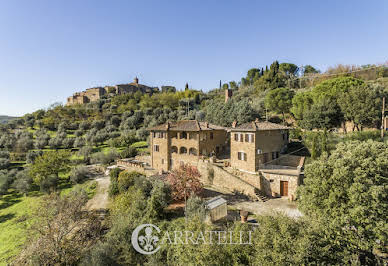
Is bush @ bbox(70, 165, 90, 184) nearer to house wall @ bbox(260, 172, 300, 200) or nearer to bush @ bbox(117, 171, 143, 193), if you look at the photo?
bush @ bbox(117, 171, 143, 193)

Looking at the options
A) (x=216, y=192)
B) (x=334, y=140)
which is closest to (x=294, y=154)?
(x=334, y=140)

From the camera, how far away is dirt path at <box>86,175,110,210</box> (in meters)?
24.2

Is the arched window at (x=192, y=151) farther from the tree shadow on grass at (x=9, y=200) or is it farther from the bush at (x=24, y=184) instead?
the tree shadow on grass at (x=9, y=200)

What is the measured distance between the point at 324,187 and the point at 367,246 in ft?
10.8

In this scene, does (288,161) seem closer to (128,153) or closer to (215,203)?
(215,203)

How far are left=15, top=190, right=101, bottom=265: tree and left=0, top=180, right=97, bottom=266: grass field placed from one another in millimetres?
2968

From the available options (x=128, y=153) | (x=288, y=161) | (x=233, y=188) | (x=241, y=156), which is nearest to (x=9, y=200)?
(x=128, y=153)

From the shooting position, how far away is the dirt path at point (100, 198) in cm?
2421

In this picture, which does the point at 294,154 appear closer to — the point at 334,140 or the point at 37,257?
the point at 334,140

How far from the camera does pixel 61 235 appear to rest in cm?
1625

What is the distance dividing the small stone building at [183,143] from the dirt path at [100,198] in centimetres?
814

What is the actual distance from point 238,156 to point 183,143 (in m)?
8.38

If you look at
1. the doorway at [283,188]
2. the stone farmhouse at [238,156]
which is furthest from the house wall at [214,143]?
the doorway at [283,188]

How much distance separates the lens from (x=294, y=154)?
83.6ft
